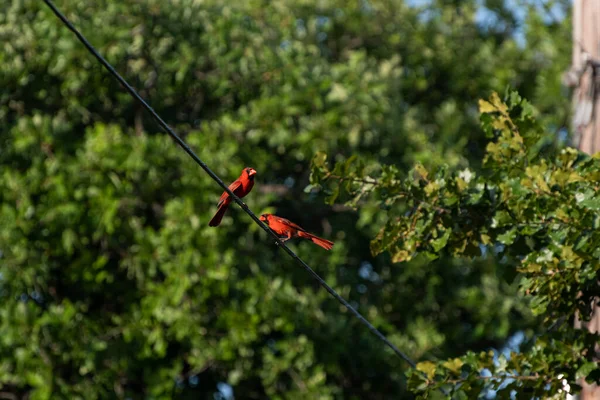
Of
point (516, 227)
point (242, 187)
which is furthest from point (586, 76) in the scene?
point (242, 187)

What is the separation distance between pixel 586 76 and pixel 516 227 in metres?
2.05

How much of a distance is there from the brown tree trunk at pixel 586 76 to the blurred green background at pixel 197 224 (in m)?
4.01

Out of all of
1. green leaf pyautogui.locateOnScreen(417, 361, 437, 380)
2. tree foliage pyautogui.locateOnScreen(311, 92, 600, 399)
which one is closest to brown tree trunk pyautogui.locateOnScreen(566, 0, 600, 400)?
tree foliage pyautogui.locateOnScreen(311, 92, 600, 399)

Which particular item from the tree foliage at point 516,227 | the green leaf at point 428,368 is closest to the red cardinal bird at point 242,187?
the tree foliage at point 516,227

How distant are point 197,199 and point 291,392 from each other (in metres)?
2.30

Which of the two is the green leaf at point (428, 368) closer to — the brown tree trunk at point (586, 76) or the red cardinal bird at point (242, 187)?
the red cardinal bird at point (242, 187)

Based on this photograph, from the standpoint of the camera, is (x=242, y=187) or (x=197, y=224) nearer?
(x=242, y=187)

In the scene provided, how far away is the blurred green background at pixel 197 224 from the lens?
1119cm

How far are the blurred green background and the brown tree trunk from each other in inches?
158

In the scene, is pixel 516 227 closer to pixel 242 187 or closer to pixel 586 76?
pixel 242 187

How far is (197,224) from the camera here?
36.7ft

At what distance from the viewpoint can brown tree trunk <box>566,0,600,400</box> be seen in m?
7.17

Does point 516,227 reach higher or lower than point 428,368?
higher

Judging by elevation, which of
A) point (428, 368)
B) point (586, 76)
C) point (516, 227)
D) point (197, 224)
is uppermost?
point (586, 76)
